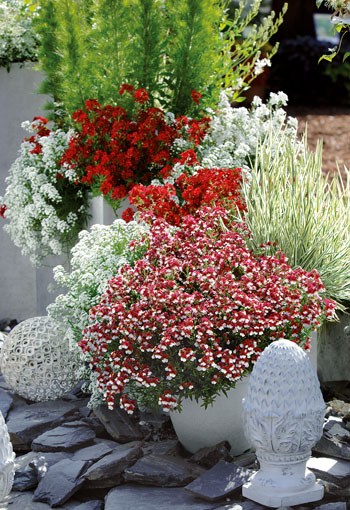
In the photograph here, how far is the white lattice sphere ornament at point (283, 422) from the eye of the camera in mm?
2828

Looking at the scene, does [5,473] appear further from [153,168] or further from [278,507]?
[153,168]

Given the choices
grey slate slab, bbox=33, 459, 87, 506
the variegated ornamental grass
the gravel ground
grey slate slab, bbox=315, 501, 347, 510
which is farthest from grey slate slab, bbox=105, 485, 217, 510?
the gravel ground

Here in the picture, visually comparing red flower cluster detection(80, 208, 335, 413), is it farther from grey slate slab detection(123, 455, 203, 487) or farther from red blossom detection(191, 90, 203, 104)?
red blossom detection(191, 90, 203, 104)

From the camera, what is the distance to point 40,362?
4.13 m

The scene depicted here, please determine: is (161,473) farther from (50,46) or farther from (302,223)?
(50,46)

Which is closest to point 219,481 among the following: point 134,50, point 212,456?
point 212,456

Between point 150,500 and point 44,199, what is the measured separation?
2738 millimetres

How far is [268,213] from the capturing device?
4043 millimetres

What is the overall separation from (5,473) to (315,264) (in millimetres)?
2032

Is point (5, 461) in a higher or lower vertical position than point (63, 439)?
higher

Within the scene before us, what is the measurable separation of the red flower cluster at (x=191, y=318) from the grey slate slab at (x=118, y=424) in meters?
0.14

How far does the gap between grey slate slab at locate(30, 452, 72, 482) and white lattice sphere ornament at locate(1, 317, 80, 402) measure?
58 centimetres

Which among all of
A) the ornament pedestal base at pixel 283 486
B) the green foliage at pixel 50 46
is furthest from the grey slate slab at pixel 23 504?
the green foliage at pixel 50 46

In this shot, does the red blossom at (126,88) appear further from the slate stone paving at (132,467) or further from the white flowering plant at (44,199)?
the slate stone paving at (132,467)
